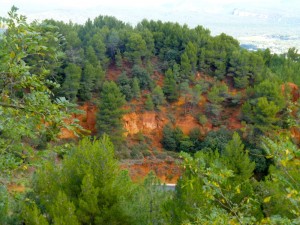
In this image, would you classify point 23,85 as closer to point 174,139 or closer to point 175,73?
point 174,139

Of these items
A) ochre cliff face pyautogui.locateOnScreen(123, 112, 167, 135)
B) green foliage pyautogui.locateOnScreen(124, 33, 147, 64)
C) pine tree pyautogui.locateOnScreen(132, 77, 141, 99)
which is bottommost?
ochre cliff face pyautogui.locateOnScreen(123, 112, 167, 135)

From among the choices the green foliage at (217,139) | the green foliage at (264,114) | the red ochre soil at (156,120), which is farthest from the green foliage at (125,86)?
the green foliage at (264,114)

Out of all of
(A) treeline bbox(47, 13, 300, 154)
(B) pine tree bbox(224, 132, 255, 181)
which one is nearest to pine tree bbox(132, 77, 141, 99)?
(A) treeline bbox(47, 13, 300, 154)

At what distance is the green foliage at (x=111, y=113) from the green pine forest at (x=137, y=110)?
0.07 meters

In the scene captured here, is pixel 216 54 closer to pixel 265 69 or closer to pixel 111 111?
pixel 265 69

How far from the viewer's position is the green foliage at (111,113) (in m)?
23.4

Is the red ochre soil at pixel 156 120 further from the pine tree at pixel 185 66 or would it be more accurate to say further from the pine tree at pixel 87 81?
the pine tree at pixel 185 66

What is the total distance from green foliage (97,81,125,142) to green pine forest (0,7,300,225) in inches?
2.6

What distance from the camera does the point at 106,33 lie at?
1208 inches

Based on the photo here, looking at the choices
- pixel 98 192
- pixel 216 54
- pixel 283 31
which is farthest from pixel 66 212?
pixel 283 31

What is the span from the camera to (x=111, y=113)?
76.8 feet

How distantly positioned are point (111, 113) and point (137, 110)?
3.74 metres

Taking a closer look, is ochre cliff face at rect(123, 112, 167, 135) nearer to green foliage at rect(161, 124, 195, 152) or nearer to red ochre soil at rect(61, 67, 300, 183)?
red ochre soil at rect(61, 67, 300, 183)

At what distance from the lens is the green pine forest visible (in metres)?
3.73
